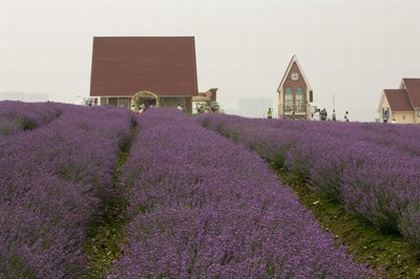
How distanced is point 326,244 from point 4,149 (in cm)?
325

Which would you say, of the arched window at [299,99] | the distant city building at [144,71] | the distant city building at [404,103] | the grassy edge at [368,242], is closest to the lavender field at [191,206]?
the grassy edge at [368,242]

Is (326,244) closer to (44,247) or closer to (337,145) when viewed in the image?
(44,247)

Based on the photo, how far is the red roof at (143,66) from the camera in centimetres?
3334

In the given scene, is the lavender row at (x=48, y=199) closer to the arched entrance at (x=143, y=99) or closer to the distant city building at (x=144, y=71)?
the arched entrance at (x=143, y=99)

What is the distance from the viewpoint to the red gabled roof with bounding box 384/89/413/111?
40.6 meters

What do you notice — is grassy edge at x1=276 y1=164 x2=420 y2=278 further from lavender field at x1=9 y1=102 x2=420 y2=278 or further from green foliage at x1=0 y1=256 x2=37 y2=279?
green foliage at x1=0 y1=256 x2=37 y2=279

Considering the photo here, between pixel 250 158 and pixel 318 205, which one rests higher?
pixel 250 158

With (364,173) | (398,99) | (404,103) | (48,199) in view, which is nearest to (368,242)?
(364,173)

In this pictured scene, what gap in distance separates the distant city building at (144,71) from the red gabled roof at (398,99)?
15.2 meters

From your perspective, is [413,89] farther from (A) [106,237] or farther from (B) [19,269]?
(B) [19,269]

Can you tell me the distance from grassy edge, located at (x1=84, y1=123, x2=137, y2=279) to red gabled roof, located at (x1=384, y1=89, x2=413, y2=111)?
3770 centimetres

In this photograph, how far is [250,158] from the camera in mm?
5605

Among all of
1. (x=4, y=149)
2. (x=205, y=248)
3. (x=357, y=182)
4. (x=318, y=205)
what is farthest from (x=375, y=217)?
(x=4, y=149)

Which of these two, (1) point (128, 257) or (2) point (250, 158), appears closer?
(1) point (128, 257)
